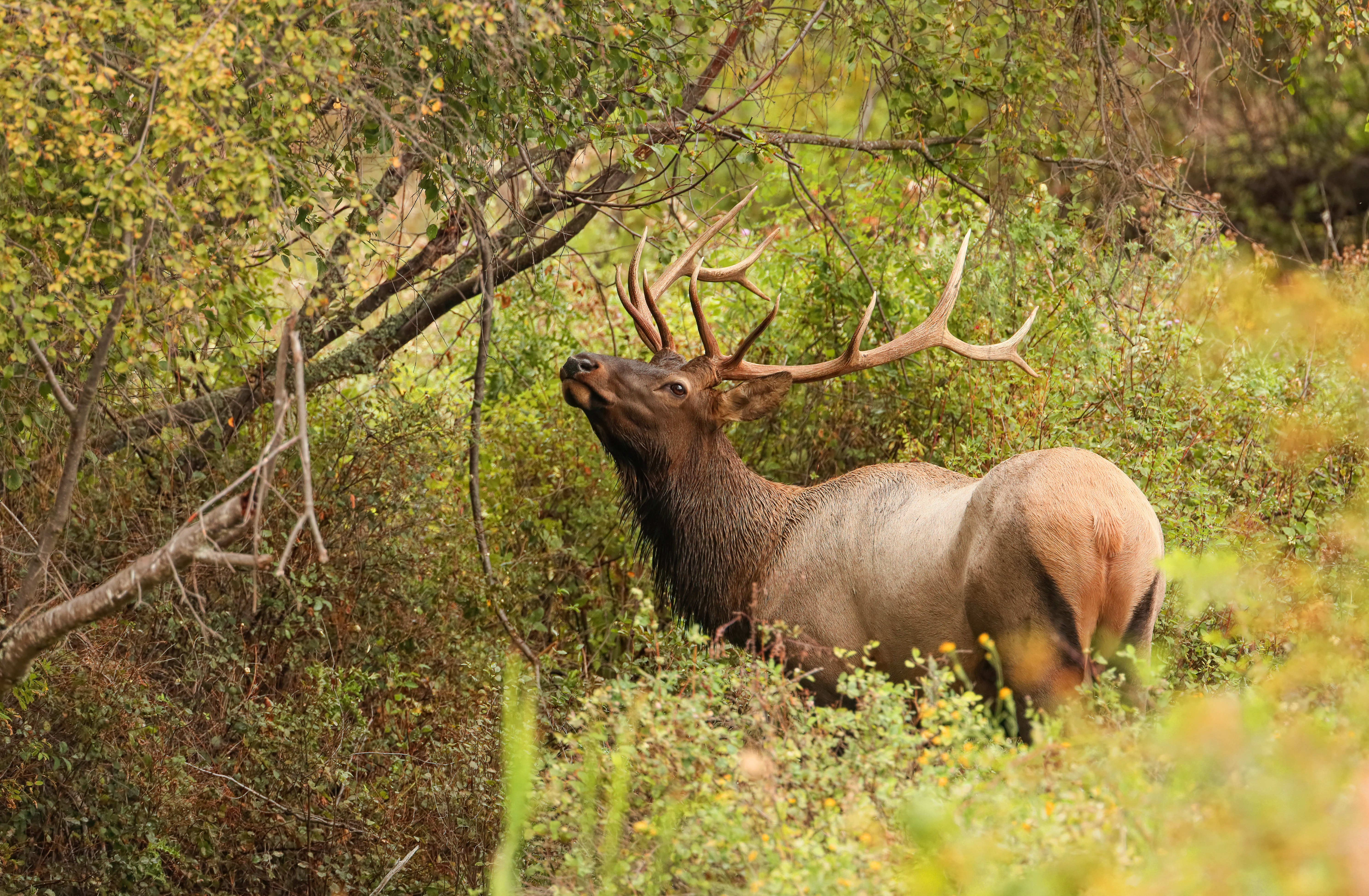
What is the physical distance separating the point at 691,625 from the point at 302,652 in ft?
6.03

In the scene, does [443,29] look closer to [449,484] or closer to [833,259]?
[449,484]

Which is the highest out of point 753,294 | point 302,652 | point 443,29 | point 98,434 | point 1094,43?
point 1094,43

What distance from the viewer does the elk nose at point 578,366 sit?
6.09 meters

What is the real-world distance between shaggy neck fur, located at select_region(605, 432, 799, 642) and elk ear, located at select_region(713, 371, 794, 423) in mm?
150

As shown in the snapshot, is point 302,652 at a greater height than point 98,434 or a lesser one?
lesser

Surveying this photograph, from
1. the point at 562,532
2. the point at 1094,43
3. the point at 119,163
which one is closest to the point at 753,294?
the point at 562,532

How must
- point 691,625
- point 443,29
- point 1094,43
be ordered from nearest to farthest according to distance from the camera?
point 443,29
point 691,625
point 1094,43

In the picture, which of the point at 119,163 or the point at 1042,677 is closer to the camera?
the point at 119,163

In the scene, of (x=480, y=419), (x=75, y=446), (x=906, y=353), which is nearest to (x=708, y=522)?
(x=906, y=353)

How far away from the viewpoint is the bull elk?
495cm

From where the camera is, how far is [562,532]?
26.1 feet

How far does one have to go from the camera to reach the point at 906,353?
6.65m

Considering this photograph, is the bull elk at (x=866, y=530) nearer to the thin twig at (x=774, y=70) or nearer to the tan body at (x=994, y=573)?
the tan body at (x=994, y=573)

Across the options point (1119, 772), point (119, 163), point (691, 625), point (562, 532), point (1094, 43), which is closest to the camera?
point (1119, 772)
